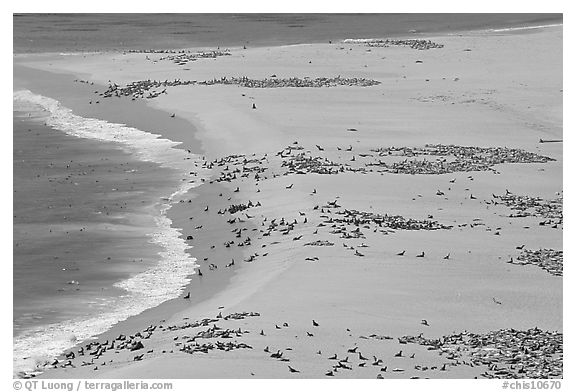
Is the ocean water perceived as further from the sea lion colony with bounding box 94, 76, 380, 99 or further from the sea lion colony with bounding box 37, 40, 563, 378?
the sea lion colony with bounding box 37, 40, 563, 378

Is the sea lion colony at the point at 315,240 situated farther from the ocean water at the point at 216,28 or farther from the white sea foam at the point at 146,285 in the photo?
the ocean water at the point at 216,28

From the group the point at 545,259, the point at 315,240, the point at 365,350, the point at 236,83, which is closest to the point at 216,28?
the point at 236,83

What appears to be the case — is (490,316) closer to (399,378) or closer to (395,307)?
(395,307)

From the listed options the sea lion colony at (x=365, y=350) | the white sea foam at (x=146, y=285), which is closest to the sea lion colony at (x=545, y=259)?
the sea lion colony at (x=365, y=350)

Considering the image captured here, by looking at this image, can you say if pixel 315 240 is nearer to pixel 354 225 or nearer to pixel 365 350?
pixel 354 225

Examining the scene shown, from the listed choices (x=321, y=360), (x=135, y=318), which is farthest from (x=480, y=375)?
(x=135, y=318)
